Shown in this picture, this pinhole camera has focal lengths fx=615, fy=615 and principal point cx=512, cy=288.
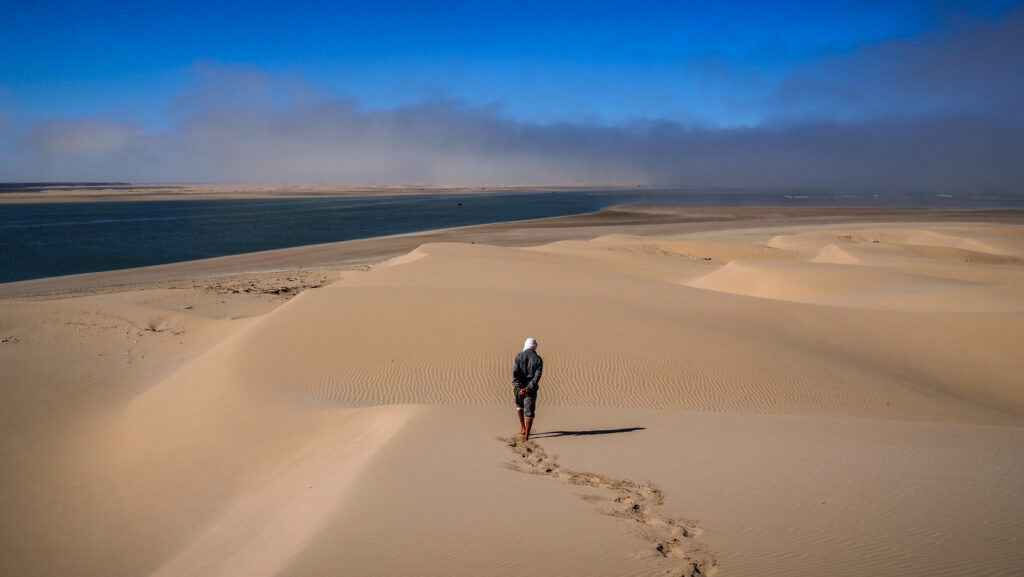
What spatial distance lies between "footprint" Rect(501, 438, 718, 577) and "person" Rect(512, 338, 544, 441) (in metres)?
0.41

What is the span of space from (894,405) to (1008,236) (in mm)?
41656

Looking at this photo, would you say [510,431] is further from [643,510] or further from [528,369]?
[643,510]

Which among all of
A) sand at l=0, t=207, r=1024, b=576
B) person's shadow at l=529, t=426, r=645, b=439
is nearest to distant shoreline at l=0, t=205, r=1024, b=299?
sand at l=0, t=207, r=1024, b=576

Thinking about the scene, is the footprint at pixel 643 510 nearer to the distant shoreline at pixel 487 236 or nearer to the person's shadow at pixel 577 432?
the person's shadow at pixel 577 432

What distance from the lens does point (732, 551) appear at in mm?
4551

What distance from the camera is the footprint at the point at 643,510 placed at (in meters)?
4.44

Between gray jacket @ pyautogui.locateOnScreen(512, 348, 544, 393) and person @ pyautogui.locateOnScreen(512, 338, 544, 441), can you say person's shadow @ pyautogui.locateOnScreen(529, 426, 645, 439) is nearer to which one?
person @ pyautogui.locateOnScreen(512, 338, 544, 441)

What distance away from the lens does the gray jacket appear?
24.1ft

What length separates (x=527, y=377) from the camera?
7426mm

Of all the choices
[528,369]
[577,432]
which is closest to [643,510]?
[528,369]

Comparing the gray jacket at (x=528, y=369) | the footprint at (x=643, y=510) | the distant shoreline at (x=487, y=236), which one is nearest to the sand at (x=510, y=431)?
the footprint at (x=643, y=510)

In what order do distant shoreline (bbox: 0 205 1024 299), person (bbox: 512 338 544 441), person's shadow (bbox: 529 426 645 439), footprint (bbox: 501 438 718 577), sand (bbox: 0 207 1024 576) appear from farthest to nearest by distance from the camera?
distant shoreline (bbox: 0 205 1024 299), person's shadow (bbox: 529 426 645 439), person (bbox: 512 338 544 441), sand (bbox: 0 207 1024 576), footprint (bbox: 501 438 718 577)

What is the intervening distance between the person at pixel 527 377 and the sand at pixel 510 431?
0.40 m

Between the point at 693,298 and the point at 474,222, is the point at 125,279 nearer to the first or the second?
the point at 693,298
